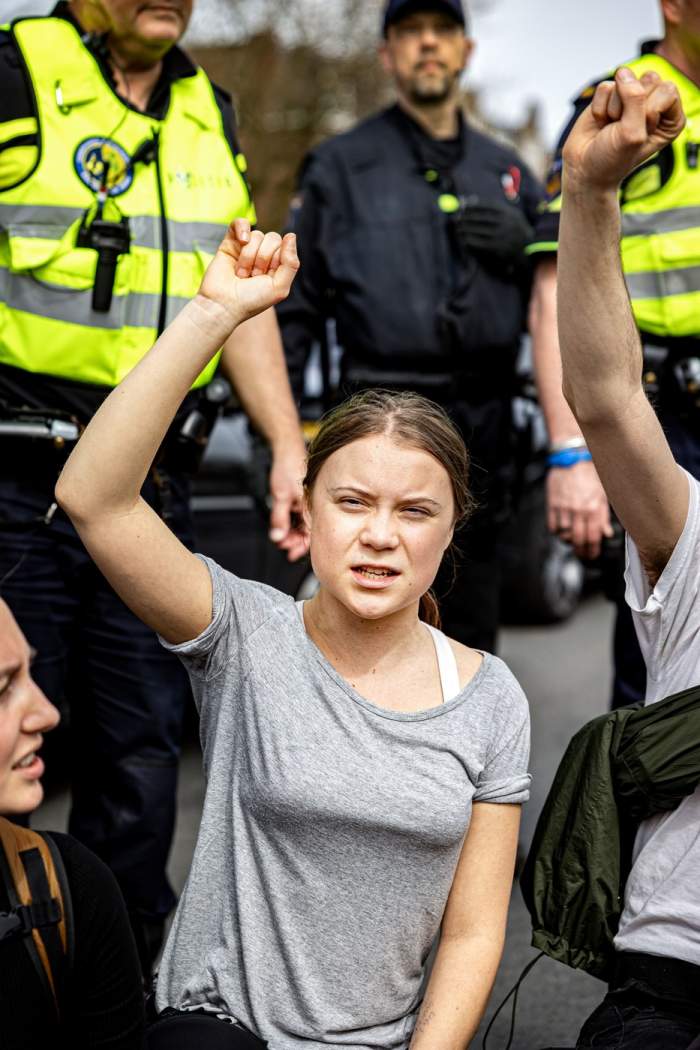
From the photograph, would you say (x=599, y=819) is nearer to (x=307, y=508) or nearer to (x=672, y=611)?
(x=672, y=611)

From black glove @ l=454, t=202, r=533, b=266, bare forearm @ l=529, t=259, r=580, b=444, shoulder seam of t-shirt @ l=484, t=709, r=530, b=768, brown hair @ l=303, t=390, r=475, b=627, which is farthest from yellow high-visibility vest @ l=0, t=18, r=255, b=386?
shoulder seam of t-shirt @ l=484, t=709, r=530, b=768

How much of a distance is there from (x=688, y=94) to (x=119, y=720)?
197 cm

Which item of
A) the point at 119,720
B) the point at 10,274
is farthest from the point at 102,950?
the point at 10,274

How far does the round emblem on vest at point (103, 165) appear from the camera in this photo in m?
2.91

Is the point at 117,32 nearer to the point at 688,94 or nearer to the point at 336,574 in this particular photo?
the point at 688,94

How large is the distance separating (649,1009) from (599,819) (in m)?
0.30

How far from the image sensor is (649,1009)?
6.86 ft

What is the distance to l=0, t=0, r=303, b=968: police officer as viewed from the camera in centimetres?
289

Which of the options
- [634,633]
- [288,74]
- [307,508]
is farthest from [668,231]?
[288,74]

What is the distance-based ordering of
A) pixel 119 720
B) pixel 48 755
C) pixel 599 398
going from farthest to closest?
pixel 48 755 < pixel 119 720 < pixel 599 398

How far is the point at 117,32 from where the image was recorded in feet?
9.87

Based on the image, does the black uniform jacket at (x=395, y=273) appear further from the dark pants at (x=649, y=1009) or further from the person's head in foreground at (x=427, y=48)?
the dark pants at (x=649, y=1009)

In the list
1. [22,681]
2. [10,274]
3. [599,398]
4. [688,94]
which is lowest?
[22,681]

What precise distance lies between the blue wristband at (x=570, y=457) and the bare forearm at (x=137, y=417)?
1.56m
